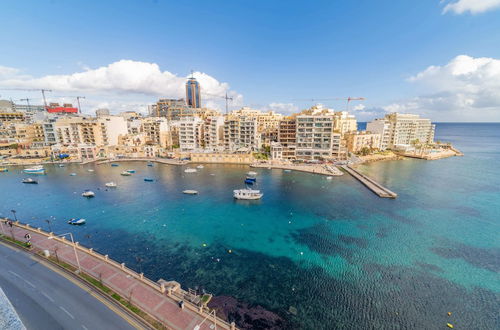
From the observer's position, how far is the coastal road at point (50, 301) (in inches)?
928

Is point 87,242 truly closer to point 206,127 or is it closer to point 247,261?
point 247,261

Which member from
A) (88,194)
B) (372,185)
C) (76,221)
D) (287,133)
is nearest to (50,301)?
(76,221)

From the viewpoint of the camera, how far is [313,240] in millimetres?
44469

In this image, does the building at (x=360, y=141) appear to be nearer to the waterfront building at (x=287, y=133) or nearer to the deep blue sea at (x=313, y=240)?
the waterfront building at (x=287, y=133)

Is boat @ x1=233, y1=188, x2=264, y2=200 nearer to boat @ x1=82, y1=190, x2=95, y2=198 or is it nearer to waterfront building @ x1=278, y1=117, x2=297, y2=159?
boat @ x1=82, y1=190, x2=95, y2=198

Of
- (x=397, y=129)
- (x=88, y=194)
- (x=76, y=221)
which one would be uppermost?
(x=397, y=129)

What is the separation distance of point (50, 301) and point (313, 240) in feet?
138

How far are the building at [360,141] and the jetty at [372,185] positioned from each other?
118ft

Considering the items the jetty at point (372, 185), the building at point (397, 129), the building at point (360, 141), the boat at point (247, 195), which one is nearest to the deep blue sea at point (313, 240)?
the boat at point (247, 195)

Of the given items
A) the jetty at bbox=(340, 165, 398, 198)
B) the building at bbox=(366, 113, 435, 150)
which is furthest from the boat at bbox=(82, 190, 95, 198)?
the building at bbox=(366, 113, 435, 150)

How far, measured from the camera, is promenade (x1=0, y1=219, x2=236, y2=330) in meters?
24.2

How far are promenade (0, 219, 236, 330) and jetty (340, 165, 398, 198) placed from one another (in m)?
63.2

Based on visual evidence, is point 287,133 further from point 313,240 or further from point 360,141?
point 313,240

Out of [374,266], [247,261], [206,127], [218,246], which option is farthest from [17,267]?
[206,127]
